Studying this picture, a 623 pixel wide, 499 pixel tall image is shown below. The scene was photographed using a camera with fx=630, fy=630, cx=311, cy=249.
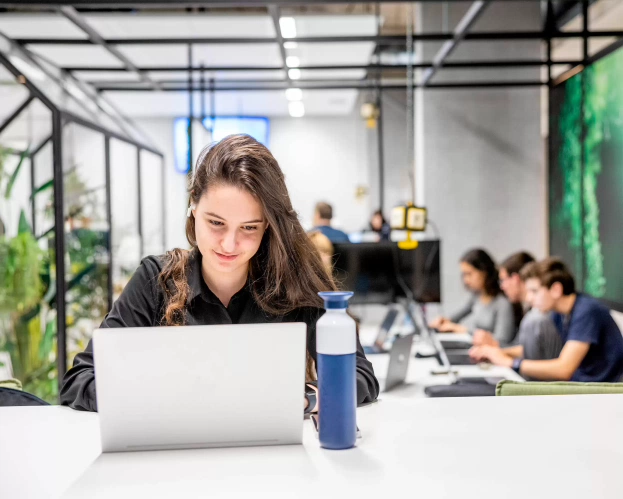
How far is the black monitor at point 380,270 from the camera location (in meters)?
3.73

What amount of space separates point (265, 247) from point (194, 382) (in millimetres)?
760

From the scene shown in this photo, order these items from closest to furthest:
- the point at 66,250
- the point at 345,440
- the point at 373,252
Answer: the point at 345,440 → the point at 373,252 → the point at 66,250

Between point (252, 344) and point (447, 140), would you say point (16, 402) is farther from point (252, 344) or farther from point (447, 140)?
point (447, 140)

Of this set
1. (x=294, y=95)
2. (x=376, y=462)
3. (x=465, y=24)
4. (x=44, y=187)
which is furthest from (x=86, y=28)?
(x=294, y=95)

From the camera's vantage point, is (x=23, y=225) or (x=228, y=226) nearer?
(x=228, y=226)

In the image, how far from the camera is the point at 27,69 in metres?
4.07

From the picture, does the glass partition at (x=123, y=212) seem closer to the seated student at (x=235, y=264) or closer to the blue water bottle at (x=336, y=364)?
the seated student at (x=235, y=264)

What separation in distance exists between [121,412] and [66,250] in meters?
3.17

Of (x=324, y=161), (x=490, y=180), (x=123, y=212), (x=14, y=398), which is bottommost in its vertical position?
(x=14, y=398)

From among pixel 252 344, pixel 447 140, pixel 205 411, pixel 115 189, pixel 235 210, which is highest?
pixel 447 140

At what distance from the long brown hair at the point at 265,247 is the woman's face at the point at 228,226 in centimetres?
2

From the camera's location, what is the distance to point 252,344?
108cm

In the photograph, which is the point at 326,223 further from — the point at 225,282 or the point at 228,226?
the point at 228,226

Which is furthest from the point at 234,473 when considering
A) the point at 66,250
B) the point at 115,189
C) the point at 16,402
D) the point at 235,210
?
the point at 115,189
